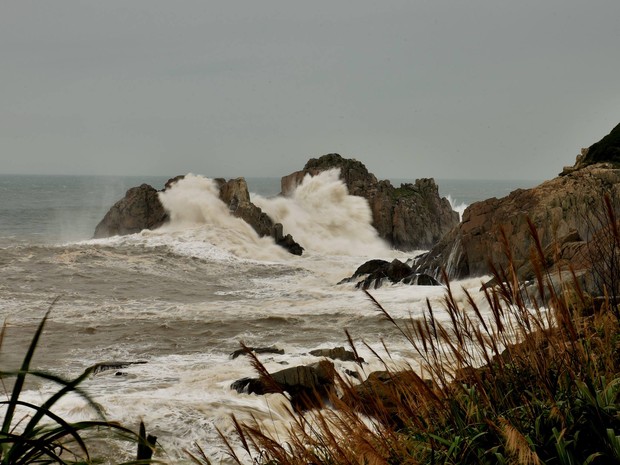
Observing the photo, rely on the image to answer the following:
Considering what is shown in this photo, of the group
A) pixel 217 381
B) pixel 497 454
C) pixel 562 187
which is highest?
pixel 562 187

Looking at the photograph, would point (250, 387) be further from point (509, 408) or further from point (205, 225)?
point (205, 225)

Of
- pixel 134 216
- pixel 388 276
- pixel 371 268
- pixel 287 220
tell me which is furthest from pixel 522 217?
pixel 134 216

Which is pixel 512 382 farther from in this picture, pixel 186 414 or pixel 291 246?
pixel 291 246

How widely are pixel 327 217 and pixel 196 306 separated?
78.1 ft

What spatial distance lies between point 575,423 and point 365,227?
3936 cm

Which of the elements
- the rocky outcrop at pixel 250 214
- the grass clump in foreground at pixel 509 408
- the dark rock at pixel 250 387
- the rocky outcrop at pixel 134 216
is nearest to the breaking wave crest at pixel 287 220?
the rocky outcrop at pixel 250 214

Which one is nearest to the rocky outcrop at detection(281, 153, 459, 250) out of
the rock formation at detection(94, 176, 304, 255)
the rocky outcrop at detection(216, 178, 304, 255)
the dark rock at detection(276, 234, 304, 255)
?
the rocky outcrop at detection(216, 178, 304, 255)

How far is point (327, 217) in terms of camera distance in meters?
42.8

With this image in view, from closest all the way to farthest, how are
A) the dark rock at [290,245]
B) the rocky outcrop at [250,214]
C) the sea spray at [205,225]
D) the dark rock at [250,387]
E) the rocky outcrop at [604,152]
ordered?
the dark rock at [250,387] < the rocky outcrop at [604,152] < the sea spray at [205,225] < the dark rock at [290,245] < the rocky outcrop at [250,214]

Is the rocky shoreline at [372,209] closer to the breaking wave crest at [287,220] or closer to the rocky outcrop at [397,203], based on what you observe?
the rocky outcrop at [397,203]

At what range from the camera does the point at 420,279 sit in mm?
23219

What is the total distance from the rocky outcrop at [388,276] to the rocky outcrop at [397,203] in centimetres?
1567

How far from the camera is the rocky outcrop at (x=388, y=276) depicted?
23266 mm

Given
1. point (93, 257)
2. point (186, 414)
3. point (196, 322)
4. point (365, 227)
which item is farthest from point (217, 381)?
point (365, 227)
